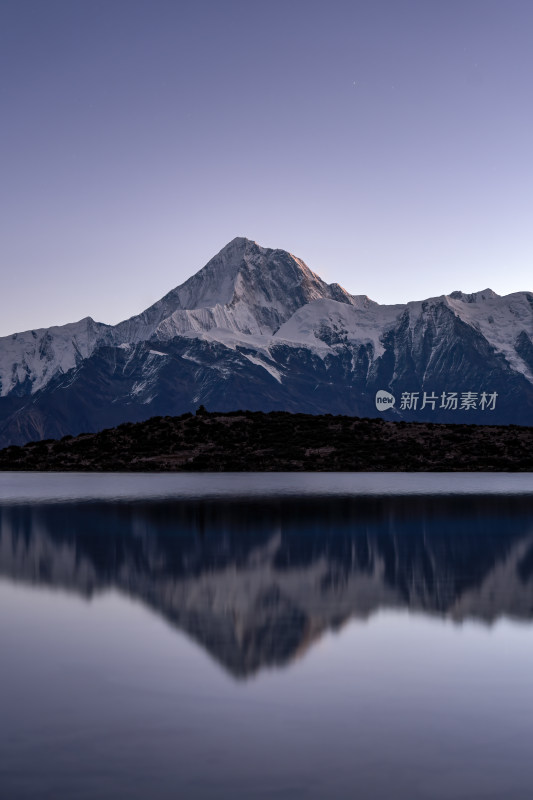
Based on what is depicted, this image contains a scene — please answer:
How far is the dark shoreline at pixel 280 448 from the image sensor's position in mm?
148625

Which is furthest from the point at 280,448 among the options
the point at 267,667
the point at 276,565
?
the point at 267,667

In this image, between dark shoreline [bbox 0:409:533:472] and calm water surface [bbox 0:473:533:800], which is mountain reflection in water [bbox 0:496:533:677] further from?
dark shoreline [bbox 0:409:533:472]

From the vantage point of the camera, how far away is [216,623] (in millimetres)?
22828

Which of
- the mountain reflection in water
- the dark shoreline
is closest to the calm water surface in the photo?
the mountain reflection in water

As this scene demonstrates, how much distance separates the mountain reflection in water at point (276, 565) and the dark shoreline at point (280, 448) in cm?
8626

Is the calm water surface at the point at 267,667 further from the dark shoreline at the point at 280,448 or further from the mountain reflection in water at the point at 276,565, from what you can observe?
the dark shoreline at the point at 280,448

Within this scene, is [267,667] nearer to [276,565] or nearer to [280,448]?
[276,565]

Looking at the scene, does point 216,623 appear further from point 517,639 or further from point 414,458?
point 414,458

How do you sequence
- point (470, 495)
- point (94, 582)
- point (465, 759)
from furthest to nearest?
point (470, 495), point (94, 582), point (465, 759)

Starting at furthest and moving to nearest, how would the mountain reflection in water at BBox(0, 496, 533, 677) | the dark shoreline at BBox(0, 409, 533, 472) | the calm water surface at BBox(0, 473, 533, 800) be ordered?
the dark shoreline at BBox(0, 409, 533, 472)
the mountain reflection in water at BBox(0, 496, 533, 677)
the calm water surface at BBox(0, 473, 533, 800)

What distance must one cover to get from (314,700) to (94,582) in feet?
54.3

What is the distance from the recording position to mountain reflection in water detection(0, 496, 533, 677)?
23594 millimetres

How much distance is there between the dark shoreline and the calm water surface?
104487mm

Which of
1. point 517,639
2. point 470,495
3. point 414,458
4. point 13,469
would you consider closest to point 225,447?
point 414,458
